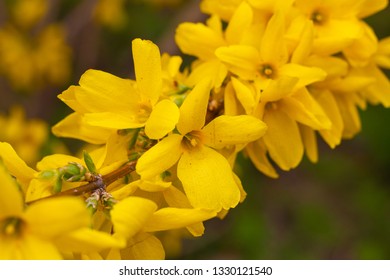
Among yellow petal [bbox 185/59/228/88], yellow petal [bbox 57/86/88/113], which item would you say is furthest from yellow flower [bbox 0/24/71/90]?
yellow petal [bbox 57/86/88/113]

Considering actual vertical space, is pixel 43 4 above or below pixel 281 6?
below

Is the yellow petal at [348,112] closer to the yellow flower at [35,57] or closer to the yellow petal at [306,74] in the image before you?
the yellow petal at [306,74]

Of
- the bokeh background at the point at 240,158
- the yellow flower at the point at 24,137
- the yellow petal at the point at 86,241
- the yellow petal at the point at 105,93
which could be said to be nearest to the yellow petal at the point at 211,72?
the yellow petal at the point at 105,93

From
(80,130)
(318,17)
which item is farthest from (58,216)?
(318,17)

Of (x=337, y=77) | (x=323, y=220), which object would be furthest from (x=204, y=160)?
(x=323, y=220)

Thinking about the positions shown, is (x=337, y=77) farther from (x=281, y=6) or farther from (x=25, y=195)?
(x=25, y=195)
